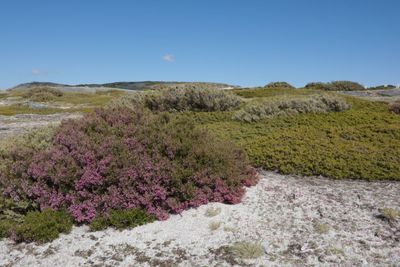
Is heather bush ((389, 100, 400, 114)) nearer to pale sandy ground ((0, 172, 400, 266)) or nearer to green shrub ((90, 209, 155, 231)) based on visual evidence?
pale sandy ground ((0, 172, 400, 266))

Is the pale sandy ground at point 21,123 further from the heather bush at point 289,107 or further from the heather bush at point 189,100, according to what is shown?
the heather bush at point 289,107

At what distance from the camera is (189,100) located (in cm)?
2253

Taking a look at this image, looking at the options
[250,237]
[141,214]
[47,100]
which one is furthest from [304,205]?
[47,100]

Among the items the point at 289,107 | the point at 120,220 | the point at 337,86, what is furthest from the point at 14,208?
the point at 337,86

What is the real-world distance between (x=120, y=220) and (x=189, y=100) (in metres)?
14.8

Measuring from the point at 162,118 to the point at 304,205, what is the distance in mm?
4742

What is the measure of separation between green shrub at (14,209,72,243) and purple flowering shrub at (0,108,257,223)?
251 mm

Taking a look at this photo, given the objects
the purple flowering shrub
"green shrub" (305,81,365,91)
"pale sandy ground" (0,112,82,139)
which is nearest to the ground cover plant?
the purple flowering shrub

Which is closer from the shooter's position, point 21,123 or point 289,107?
point 289,107

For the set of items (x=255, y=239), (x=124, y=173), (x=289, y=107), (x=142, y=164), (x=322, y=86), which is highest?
(x=322, y=86)

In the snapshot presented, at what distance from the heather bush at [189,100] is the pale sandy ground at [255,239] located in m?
13.2

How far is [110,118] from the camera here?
11016 millimetres

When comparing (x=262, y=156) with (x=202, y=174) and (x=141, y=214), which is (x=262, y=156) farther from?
(x=141, y=214)

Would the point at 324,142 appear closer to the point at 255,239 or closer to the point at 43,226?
the point at 255,239
